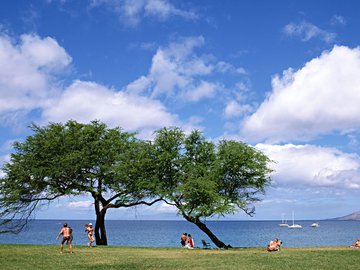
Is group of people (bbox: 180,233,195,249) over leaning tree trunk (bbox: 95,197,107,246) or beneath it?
beneath

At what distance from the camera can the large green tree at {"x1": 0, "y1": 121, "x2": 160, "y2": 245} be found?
48.1 meters

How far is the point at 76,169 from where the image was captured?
159 ft

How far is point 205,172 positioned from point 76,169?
46.2 ft

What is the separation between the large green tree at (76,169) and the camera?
158 ft

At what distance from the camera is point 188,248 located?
143ft

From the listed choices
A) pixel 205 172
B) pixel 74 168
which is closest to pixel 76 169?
pixel 74 168

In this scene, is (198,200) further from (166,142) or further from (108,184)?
(108,184)

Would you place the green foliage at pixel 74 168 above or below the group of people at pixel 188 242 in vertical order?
above

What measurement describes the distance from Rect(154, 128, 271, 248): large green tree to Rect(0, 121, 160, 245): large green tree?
2.12 metres

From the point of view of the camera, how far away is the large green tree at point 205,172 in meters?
45.7

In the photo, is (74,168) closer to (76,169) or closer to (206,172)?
(76,169)

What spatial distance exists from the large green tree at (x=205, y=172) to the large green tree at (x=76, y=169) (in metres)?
2.12

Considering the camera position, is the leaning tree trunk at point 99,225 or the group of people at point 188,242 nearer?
the group of people at point 188,242

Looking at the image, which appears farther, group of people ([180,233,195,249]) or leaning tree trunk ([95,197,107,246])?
leaning tree trunk ([95,197,107,246])
